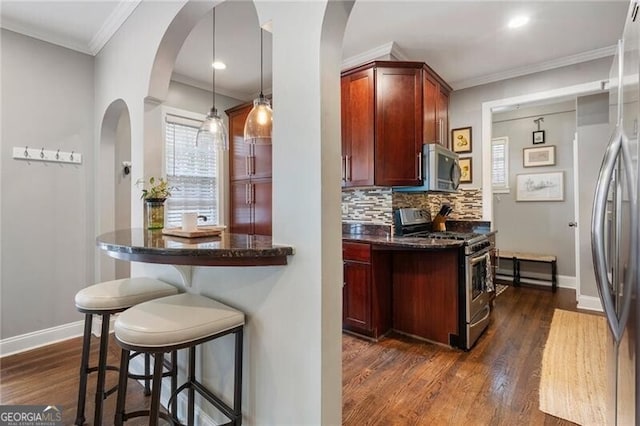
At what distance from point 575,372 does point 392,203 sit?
1895mm

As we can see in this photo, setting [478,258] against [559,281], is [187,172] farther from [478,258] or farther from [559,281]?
[559,281]

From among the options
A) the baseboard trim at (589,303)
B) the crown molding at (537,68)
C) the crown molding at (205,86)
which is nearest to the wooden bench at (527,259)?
the baseboard trim at (589,303)

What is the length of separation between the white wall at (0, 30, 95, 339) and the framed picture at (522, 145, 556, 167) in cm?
583

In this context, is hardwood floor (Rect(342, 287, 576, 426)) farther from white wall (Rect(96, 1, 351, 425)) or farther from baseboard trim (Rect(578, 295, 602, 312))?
baseboard trim (Rect(578, 295, 602, 312))

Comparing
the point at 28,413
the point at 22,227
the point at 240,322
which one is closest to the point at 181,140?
the point at 22,227

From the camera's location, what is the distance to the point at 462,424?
174 cm

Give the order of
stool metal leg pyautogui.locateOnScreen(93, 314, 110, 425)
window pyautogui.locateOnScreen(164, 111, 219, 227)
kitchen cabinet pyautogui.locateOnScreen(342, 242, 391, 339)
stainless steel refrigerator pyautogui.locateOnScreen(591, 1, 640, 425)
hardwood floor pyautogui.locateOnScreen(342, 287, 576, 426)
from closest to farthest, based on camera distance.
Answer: stainless steel refrigerator pyautogui.locateOnScreen(591, 1, 640, 425) → stool metal leg pyautogui.locateOnScreen(93, 314, 110, 425) → hardwood floor pyautogui.locateOnScreen(342, 287, 576, 426) → kitchen cabinet pyautogui.locateOnScreen(342, 242, 391, 339) → window pyautogui.locateOnScreen(164, 111, 219, 227)

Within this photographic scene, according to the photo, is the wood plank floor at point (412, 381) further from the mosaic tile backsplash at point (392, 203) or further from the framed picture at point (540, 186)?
the framed picture at point (540, 186)

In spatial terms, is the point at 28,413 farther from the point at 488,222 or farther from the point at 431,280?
the point at 488,222

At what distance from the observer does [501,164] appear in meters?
5.21

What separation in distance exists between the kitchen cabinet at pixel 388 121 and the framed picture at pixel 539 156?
2.93 m

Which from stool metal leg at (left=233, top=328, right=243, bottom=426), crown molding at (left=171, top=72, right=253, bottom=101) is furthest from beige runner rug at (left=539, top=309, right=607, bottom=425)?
crown molding at (left=171, top=72, right=253, bottom=101)

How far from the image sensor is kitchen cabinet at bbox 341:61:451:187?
117 inches

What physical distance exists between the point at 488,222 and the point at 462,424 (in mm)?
2623
